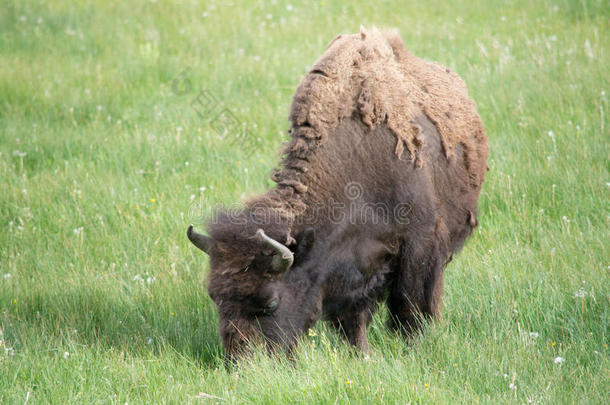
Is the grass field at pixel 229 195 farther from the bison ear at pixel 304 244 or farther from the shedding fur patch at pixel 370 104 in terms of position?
the shedding fur patch at pixel 370 104

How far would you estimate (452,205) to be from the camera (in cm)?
481

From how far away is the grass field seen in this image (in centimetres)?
378

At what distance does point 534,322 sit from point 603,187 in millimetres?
2080

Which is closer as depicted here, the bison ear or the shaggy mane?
the bison ear

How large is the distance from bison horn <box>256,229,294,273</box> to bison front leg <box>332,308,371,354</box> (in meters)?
0.90

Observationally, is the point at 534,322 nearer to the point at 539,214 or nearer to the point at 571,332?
the point at 571,332

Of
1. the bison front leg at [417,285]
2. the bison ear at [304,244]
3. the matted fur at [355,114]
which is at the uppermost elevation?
the matted fur at [355,114]

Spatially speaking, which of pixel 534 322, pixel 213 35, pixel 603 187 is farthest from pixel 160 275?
pixel 213 35

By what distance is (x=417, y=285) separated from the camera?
4422 mm

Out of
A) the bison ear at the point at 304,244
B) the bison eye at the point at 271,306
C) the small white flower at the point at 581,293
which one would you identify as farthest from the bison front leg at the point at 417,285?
the bison eye at the point at 271,306

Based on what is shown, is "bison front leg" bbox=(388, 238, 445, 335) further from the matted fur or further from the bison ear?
the bison ear

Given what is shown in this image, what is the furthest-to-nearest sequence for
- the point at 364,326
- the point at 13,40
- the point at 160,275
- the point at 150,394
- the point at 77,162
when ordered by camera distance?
the point at 13,40 < the point at 77,162 < the point at 160,275 < the point at 364,326 < the point at 150,394

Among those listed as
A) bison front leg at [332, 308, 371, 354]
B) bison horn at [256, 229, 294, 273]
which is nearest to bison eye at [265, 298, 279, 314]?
bison horn at [256, 229, 294, 273]

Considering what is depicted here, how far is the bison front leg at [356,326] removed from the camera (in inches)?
177
